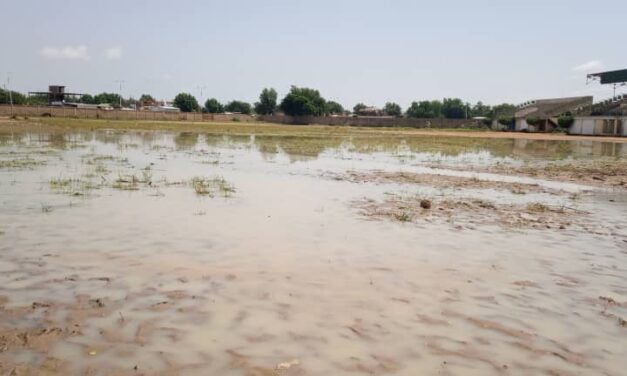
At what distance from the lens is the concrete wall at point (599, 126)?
63438 mm

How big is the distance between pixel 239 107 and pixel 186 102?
83.0ft

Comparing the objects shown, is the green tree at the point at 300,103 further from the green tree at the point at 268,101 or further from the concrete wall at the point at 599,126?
the concrete wall at the point at 599,126

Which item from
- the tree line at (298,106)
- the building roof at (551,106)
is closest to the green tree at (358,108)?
the tree line at (298,106)

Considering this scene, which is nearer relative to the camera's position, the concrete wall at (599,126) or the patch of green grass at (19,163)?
the patch of green grass at (19,163)

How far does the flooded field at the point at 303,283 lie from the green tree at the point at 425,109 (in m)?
137

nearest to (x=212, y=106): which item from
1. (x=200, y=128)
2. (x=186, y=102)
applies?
(x=186, y=102)

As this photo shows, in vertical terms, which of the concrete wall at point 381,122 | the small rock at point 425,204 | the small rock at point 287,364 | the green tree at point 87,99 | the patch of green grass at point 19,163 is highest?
the green tree at point 87,99

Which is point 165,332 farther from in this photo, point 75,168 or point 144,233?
point 75,168

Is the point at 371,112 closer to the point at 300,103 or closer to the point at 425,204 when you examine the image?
the point at 300,103

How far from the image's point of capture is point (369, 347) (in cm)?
469

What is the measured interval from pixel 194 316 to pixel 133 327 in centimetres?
63

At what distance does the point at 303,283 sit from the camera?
648 centimetres

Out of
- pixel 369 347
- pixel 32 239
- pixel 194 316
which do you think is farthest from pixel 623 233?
pixel 32 239

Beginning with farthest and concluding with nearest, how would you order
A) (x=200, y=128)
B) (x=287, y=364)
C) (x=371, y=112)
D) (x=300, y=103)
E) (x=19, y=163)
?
(x=371, y=112) < (x=300, y=103) < (x=200, y=128) < (x=19, y=163) < (x=287, y=364)
